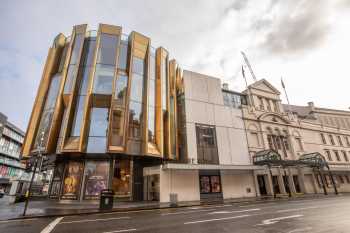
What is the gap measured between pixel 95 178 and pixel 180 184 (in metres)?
9.72

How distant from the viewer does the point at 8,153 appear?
58.6 m

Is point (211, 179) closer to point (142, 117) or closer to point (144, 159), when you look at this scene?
point (144, 159)

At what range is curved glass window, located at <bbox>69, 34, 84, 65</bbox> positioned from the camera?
23.8 m

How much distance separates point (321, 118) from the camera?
48219mm

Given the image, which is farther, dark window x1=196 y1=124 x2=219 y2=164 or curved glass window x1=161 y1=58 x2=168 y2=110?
dark window x1=196 y1=124 x2=219 y2=164

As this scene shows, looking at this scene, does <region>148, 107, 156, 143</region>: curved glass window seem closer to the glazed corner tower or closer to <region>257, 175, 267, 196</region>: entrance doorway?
the glazed corner tower

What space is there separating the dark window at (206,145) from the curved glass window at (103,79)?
13030mm

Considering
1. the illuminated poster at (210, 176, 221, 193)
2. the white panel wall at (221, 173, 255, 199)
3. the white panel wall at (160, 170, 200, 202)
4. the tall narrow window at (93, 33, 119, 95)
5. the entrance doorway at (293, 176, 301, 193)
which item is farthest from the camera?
the entrance doorway at (293, 176, 301, 193)

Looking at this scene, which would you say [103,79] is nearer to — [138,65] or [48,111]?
[138,65]

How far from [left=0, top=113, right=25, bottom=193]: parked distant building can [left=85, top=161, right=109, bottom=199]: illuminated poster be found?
50.6 metres

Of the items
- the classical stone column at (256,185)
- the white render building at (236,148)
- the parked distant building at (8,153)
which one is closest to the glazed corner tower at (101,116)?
the white render building at (236,148)

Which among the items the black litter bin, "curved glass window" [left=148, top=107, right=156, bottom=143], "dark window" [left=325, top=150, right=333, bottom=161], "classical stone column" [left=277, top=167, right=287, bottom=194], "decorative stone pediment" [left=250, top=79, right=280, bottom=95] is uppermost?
"decorative stone pediment" [left=250, top=79, right=280, bottom=95]

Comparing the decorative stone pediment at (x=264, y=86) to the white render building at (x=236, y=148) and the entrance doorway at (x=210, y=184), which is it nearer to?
the white render building at (x=236, y=148)

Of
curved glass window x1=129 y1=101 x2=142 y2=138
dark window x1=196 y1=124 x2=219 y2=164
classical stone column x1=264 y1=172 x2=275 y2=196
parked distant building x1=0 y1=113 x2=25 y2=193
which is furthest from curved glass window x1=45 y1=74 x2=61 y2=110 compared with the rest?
parked distant building x1=0 y1=113 x2=25 y2=193
